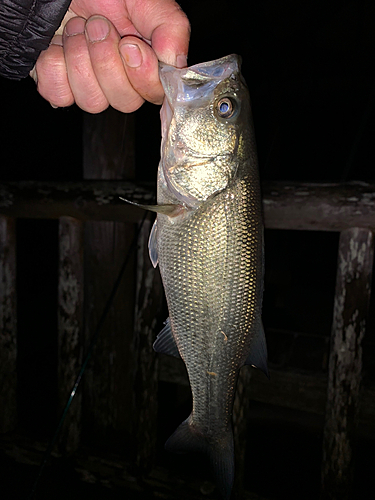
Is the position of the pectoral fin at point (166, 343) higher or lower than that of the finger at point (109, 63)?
lower

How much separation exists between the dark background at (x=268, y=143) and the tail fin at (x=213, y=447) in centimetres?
126

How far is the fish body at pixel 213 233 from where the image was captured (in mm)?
1477

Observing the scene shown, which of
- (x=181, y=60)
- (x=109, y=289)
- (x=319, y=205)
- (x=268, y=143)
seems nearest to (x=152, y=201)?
(x=109, y=289)

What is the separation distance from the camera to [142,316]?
Answer: 2746mm

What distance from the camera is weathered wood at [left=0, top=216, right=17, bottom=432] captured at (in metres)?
3.07

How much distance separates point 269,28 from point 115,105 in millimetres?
4623

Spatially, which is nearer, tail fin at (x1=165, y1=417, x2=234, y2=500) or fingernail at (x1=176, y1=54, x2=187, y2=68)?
fingernail at (x1=176, y1=54, x2=187, y2=68)

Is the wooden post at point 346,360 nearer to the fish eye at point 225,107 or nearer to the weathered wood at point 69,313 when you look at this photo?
the fish eye at point 225,107

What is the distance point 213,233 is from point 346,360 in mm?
1542

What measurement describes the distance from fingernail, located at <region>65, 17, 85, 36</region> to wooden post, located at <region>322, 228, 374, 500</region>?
193 cm

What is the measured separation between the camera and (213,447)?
1.61m

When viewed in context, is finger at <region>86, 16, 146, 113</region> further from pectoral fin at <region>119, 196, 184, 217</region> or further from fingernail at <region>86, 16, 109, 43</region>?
pectoral fin at <region>119, 196, 184, 217</region>

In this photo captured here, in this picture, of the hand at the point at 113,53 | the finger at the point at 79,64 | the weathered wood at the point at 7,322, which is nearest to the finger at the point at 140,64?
the hand at the point at 113,53

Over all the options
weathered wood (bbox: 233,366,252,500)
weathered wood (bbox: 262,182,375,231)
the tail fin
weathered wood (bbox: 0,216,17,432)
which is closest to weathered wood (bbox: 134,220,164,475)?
weathered wood (bbox: 233,366,252,500)
